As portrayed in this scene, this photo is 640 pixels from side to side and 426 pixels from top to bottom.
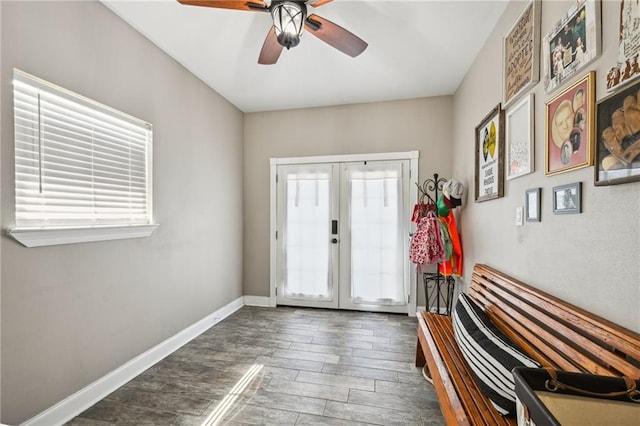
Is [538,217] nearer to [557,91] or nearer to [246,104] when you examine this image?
[557,91]

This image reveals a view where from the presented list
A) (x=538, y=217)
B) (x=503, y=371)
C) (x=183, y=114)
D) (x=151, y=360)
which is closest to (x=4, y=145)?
(x=183, y=114)

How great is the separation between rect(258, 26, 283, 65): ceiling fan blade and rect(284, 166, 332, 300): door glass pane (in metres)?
1.78

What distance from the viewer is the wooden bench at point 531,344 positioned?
37.2 inches

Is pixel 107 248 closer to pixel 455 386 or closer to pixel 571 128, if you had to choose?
pixel 455 386

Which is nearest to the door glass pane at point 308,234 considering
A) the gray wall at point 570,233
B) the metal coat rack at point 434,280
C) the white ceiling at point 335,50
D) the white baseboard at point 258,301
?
the white baseboard at point 258,301

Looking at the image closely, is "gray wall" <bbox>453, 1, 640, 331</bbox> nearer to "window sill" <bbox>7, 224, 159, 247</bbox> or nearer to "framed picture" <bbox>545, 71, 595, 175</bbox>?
"framed picture" <bbox>545, 71, 595, 175</bbox>

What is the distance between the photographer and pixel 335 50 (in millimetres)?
2566

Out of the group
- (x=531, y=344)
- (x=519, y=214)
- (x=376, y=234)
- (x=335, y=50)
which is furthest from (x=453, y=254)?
(x=335, y=50)

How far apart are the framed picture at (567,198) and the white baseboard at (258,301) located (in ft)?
11.3

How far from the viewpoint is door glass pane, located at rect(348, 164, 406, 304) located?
143 inches

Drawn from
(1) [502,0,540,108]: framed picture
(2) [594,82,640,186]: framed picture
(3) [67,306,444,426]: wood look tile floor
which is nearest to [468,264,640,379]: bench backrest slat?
(2) [594,82,640,186]: framed picture

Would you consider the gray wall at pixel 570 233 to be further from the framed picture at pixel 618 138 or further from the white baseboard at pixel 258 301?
the white baseboard at pixel 258 301

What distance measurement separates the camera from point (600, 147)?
1072mm

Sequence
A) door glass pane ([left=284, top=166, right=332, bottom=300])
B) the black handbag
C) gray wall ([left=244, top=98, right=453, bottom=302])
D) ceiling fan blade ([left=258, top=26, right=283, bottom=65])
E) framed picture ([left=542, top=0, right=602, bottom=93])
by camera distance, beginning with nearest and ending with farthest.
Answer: the black handbag → framed picture ([left=542, top=0, right=602, bottom=93]) → ceiling fan blade ([left=258, top=26, right=283, bottom=65]) → gray wall ([left=244, top=98, right=453, bottom=302]) → door glass pane ([left=284, top=166, right=332, bottom=300])
